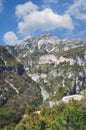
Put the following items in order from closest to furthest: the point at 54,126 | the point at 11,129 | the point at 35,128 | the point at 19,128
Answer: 1. the point at 54,126
2. the point at 35,128
3. the point at 19,128
4. the point at 11,129

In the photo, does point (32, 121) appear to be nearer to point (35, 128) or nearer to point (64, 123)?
point (35, 128)

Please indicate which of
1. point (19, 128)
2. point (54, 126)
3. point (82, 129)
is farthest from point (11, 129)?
point (82, 129)

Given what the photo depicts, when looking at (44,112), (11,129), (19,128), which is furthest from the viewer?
(44,112)

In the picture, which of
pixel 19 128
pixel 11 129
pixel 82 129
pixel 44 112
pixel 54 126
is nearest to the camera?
pixel 82 129

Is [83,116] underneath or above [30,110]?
underneath

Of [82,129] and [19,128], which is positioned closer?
[82,129]

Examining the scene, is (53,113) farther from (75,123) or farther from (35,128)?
(75,123)

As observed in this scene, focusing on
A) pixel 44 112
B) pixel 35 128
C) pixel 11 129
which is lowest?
pixel 35 128

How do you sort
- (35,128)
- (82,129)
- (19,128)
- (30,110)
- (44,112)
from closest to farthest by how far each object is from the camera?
(82,129)
(35,128)
(19,128)
(44,112)
(30,110)

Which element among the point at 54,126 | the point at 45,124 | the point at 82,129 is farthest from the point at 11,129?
the point at 82,129
